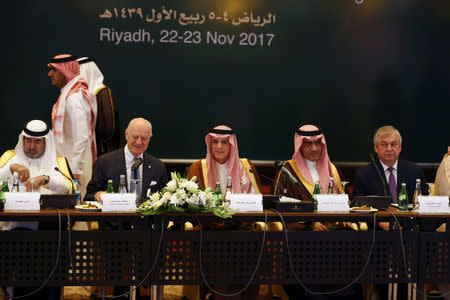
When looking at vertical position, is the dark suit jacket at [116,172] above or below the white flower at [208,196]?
above

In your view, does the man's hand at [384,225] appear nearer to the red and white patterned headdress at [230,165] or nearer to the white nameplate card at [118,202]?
the red and white patterned headdress at [230,165]

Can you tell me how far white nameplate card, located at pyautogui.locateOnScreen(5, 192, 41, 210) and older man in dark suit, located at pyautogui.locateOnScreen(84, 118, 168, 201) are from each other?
0.87 meters

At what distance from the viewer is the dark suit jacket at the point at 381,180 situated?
4879mm

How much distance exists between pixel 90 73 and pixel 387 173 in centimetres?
301

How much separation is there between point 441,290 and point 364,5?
366cm

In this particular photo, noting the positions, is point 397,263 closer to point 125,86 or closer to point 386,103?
point 386,103

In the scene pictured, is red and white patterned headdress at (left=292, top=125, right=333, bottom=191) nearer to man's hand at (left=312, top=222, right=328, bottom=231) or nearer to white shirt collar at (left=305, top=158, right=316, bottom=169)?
white shirt collar at (left=305, top=158, right=316, bottom=169)

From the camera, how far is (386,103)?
6977mm

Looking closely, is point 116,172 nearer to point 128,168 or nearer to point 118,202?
point 128,168

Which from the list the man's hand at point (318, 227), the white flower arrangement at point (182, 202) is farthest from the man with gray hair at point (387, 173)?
the white flower arrangement at point (182, 202)

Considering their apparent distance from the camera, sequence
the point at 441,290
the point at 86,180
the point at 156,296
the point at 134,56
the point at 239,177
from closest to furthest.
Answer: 1. the point at 156,296
2. the point at 441,290
3. the point at 239,177
4. the point at 86,180
5. the point at 134,56

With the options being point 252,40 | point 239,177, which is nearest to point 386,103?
point 252,40

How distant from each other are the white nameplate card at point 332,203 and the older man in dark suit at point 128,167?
1.34 metres

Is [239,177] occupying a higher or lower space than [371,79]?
lower
